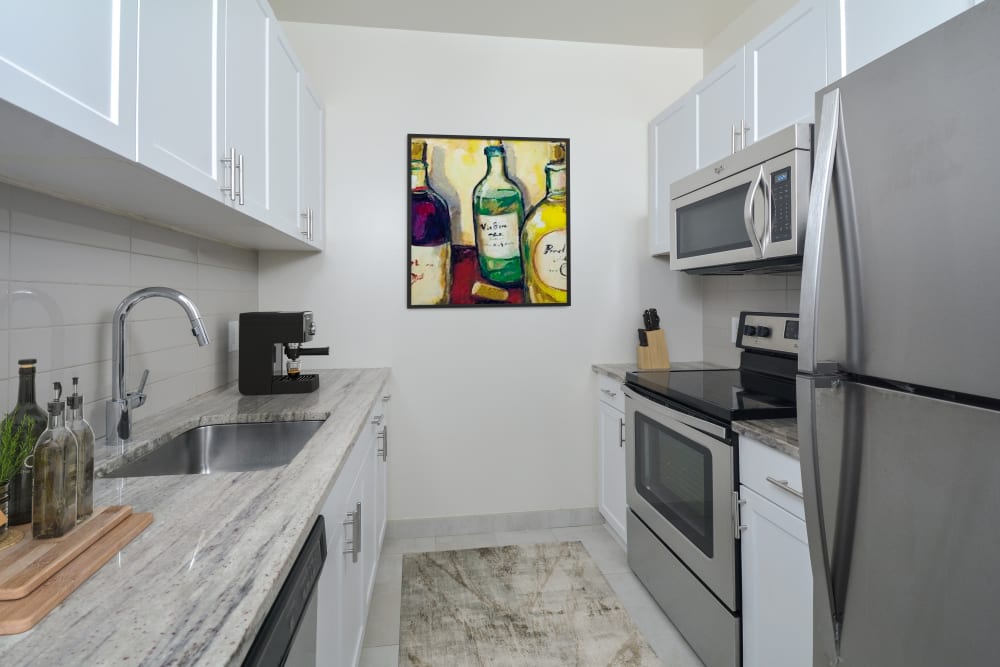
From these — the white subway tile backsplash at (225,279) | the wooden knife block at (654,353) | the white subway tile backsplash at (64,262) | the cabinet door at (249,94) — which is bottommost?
the wooden knife block at (654,353)

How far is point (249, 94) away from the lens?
156cm

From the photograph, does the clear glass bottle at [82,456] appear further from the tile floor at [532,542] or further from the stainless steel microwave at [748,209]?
the stainless steel microwave at [748,209]

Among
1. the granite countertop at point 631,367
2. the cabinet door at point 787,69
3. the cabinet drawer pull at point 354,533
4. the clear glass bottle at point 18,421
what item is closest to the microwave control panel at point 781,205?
the cabinet door at point 787,69

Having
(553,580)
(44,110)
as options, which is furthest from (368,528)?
(44,110)

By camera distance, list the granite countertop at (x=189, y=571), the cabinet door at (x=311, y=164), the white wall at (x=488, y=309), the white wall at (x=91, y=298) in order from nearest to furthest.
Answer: the granite countertop at (x=189, y=571)
the white wall at (x=91, y=298)
the cabinet door at (x=311, y=164)
the white wall at (x=488, y=309)

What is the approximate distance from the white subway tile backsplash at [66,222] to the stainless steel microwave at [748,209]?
77.1 inches

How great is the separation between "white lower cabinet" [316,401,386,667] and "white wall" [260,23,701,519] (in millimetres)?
754

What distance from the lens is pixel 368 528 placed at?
5.97 feet

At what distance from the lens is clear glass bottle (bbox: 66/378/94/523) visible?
2.62ft

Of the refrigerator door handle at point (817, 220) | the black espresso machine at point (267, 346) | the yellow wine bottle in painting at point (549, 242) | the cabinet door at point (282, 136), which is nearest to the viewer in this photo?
the refrigerator door handle at point (817, 220)

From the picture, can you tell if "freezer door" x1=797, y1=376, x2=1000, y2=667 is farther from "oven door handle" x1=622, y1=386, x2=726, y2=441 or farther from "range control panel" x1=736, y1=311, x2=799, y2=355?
"range control panel" x1=736, y1=311, x2=799, y2=355

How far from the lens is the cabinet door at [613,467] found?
2.46 m

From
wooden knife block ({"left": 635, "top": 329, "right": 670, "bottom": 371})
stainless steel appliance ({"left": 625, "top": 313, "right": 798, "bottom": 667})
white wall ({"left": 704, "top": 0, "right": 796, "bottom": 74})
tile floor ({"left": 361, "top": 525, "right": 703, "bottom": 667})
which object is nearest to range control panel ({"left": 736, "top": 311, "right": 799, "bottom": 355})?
stainless steel appliance ({"left": 625, "top": 313, "right": 798, "bottom": 667})

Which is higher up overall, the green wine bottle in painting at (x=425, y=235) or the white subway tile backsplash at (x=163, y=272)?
the green wine bottle in painting at (x=425, y=235)
